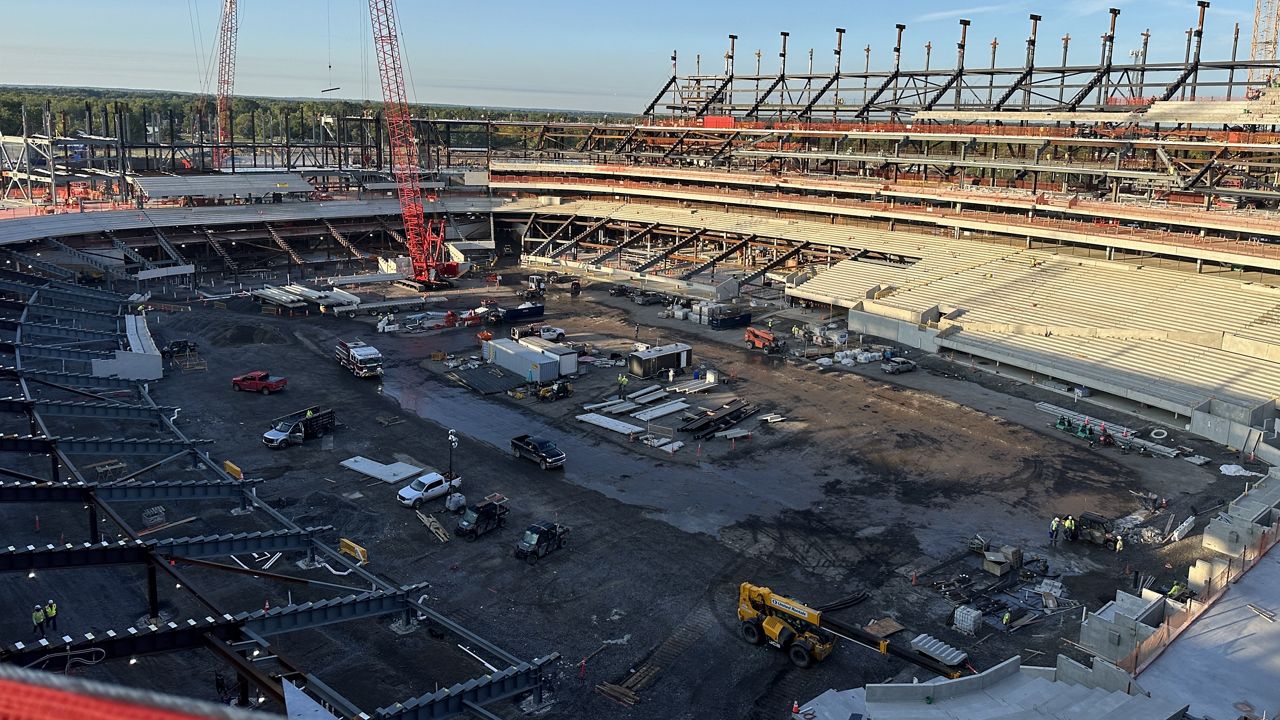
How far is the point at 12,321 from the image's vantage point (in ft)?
127

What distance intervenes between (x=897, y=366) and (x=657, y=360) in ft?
38.9

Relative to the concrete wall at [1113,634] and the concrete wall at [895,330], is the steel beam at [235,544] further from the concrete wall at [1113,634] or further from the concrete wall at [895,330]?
the concrete wall at [895,330]

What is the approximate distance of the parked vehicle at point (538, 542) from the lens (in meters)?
25.1

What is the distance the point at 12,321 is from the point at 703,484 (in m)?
29.7

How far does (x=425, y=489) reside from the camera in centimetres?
2867

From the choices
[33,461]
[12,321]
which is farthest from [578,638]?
[12,321]

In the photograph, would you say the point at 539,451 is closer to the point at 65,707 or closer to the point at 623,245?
the point at 65,707

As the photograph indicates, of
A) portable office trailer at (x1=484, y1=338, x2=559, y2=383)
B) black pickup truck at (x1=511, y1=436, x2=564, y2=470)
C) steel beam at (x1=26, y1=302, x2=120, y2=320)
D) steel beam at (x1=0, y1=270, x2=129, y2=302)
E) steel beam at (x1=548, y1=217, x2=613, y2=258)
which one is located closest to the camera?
black pickup truck at (x1=511, y1=436, x2=564, y2=470)

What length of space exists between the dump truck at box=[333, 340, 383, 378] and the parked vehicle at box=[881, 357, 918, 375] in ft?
78.5

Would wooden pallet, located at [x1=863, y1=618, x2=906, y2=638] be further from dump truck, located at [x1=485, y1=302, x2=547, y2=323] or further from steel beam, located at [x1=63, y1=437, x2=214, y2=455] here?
dump truck, located at [x1=485, y1=302, x2=547, y2=323]

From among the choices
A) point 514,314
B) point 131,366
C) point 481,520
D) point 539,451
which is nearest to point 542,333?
point 514,314

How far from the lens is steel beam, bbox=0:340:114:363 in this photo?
116ft

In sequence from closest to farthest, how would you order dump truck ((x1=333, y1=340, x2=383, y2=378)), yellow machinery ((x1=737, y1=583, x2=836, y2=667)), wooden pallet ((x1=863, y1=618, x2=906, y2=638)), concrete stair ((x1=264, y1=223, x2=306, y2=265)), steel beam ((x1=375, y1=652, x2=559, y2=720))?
steel beam ((x1=375, y1=652, x2=559, y2=720)) < yellow machinery ((x1=737, y1=583, x2=836, y2=667)) < wooden pallet ((x1=863, y1=618, x2=906, y2=638)) < dump truck ((x1=333, y1=340, x2=383, y2=378)) < concrete stair ((x1=264, y1=223, x2=306, y2=265))

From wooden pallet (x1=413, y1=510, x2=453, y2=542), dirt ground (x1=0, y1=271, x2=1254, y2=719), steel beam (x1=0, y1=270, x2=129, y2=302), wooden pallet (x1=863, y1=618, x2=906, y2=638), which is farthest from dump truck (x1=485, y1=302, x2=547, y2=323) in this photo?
wooden pallet (x1=863, y1=618, x2=906, y2=638)
